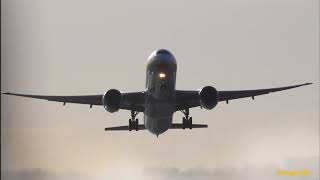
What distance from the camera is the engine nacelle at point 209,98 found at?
60375mm

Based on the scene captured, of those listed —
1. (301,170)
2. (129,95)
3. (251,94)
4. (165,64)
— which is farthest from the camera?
(301,170)

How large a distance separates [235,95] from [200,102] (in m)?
5.48

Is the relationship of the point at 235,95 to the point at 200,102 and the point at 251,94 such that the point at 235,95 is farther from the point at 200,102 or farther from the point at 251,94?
the point at 200,102

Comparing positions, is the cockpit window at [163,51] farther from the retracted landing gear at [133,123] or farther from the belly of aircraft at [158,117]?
the retracted landing gear at [133,123]

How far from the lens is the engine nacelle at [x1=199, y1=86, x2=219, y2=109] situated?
198 ft

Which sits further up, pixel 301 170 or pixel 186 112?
pixel 186 112

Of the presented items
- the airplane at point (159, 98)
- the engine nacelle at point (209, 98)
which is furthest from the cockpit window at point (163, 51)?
the engine nacelle at point (209, 98)

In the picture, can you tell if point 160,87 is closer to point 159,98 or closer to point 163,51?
point 159,98

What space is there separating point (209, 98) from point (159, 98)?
4.00 m

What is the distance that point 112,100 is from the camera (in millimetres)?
59875

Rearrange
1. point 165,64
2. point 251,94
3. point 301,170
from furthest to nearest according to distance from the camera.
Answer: point 301,170, point 251,94, point 165,64

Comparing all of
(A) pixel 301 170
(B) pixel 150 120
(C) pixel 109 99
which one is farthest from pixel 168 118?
(A) pixel 301 170

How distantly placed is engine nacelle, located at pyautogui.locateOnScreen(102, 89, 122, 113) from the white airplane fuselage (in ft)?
7.68

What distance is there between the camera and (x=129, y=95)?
6172 cm
